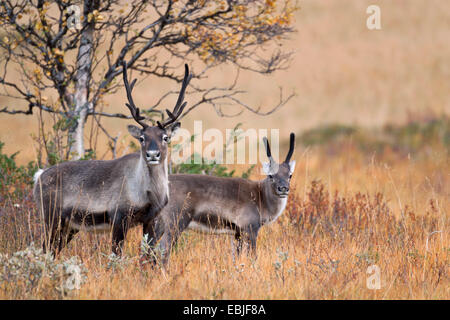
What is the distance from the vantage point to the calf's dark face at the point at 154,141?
7473 millimetres

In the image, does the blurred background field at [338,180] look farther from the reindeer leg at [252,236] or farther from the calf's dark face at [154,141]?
the calf's dark face at [154,141]

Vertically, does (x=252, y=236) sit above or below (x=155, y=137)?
below

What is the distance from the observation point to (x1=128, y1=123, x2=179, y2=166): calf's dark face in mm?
7473

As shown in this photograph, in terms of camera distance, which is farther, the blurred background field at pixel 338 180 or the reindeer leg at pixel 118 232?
the reindeer leg at pixel 118 232

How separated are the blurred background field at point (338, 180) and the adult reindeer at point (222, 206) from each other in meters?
0.29

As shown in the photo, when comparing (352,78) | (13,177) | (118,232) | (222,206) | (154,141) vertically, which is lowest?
(118,232)

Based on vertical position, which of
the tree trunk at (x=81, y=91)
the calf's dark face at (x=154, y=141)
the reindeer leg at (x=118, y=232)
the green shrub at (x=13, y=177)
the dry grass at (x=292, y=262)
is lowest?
the dry grass at (x=292, y=262)

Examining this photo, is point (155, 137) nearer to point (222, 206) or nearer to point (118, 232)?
point (118, 232)

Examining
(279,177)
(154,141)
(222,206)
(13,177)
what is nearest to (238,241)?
(222,206)

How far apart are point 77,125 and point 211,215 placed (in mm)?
3381

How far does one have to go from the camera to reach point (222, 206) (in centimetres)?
900

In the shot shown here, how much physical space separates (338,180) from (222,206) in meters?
8.81

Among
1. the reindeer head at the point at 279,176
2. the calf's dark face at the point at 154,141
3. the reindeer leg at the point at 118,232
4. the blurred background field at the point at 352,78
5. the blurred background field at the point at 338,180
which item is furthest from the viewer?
the blurred background field at the point at 352,78

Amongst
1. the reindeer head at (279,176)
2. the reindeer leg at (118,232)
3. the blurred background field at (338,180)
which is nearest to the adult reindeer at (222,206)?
the reindeer head at (279,176)
